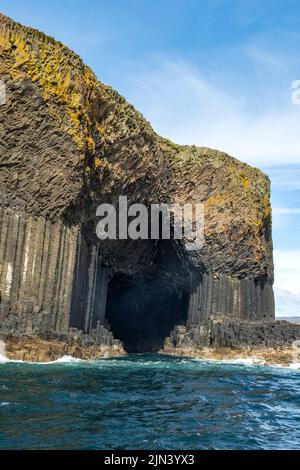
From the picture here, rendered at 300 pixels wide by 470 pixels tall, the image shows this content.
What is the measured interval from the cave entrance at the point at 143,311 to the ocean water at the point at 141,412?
3731 centimetres

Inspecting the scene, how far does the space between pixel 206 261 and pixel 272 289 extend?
12881 millimetres

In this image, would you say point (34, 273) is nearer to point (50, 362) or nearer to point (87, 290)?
point (50, 362)

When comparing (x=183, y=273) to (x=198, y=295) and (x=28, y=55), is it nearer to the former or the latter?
(x=198, y=295)

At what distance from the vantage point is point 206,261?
57.5 m

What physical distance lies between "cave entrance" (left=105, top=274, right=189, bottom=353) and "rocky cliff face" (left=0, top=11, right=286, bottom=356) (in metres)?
0.29

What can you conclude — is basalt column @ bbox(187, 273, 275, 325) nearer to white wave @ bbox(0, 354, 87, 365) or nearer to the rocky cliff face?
the rocky cliff face

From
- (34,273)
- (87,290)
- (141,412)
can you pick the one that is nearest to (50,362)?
(34,273)

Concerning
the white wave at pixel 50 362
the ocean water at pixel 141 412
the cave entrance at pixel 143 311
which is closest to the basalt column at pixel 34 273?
the white wave at pixel 50 362

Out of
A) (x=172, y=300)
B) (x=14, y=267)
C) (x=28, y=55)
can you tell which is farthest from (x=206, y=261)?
(x=28, y=55)

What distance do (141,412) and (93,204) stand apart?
29.5 metres

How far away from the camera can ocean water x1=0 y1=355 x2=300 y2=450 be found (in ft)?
42.2

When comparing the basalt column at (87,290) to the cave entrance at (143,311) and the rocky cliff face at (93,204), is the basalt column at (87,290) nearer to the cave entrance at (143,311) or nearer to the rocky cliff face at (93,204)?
the rocky cliff face at (93,204)

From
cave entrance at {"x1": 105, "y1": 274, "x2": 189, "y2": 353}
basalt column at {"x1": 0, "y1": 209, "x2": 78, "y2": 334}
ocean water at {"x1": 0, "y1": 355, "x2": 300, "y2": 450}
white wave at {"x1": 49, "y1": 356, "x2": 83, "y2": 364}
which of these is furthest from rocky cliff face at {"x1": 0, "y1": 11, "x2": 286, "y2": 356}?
ocean water at {"x1": 0, "y1": 355, "x2": 300, "y2": 450}

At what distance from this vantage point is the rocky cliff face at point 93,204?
123 ft
